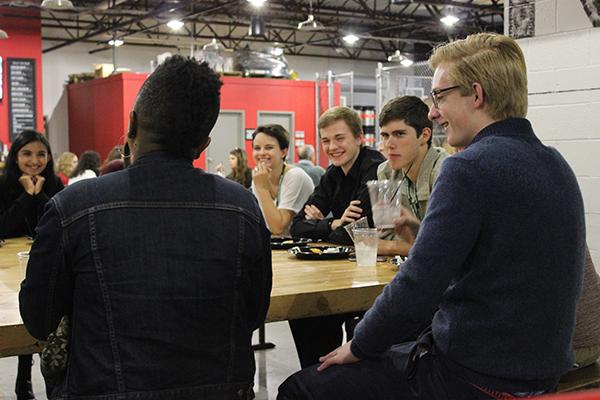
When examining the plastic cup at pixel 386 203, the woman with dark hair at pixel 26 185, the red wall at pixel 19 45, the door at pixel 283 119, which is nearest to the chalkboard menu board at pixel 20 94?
the red wall at pixel 19 45

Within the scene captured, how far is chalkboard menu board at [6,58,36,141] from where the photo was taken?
13859 millimetres

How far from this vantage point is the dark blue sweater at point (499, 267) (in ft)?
5.54

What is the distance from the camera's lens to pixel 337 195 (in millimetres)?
3834

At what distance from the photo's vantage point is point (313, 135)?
15.9m

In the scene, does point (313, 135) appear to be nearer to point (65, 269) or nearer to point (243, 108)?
point (243, 108)

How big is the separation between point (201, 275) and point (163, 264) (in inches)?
3.5

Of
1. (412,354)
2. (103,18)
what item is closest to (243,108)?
(103,18)

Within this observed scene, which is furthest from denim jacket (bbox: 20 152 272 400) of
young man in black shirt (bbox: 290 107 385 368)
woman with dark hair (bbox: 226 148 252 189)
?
woman with dark hair (bbox: 226 148 252 189)

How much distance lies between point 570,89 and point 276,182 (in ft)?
5.63

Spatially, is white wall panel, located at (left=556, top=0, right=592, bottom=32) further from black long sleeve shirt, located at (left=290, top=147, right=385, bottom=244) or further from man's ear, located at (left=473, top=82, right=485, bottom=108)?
man's ear, located at (left=473, top=82, right=485, bottom=108)

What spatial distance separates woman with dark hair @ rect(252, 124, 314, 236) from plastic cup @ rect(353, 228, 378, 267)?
4.56 ft

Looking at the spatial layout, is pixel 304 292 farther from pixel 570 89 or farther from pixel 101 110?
pixel 101 110

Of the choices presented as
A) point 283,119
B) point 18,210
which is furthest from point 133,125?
point 283,119

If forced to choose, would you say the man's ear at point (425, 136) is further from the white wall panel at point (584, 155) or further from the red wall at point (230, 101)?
the red wall at point (230, 101)
